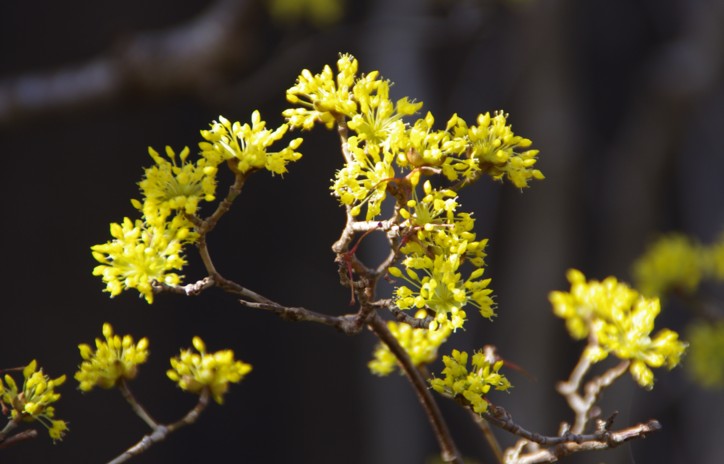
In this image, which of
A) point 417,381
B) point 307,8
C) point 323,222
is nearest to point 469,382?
point 417,381

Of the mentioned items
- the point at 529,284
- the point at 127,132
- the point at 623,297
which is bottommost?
the point at 623,297

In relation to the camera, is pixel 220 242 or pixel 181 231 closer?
pixel 181 231

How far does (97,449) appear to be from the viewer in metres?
3.01

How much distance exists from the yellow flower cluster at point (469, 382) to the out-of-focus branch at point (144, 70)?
1.76m

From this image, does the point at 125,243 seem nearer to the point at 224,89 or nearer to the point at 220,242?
the point at 224,89

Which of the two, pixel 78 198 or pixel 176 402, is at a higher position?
pixel 78 198

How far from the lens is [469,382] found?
723 mm

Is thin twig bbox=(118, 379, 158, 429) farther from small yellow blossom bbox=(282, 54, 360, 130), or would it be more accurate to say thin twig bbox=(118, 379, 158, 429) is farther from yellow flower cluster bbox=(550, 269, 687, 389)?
yellow flower cluster bbox=(550, 269, 687, 389)

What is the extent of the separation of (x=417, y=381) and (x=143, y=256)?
0.27 m

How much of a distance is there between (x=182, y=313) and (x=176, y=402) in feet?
1.11

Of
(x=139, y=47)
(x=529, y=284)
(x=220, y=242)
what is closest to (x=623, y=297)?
(x=139, y=47)

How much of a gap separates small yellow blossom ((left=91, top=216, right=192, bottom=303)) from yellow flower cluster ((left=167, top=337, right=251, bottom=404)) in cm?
11

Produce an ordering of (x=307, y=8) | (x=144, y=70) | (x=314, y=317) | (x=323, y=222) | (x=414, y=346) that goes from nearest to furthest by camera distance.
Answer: (x=314, y=317)
(x=414, y=346)
(x=144, y=70)
(x=307, y=8)
(x=323, y=222)

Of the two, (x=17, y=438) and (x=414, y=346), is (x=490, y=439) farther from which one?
(x=17, y=438)
